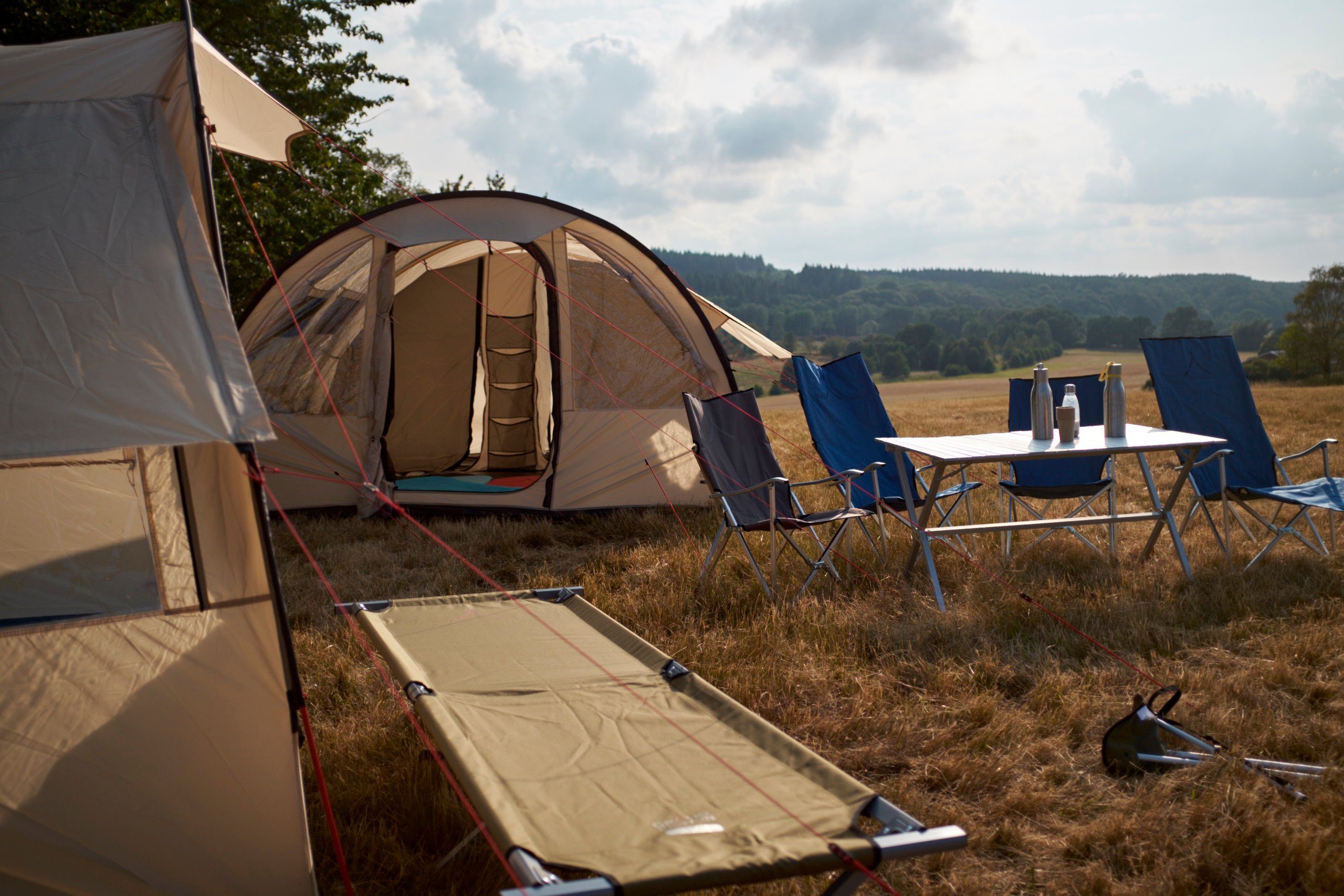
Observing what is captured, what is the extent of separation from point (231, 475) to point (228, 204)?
7638 millimetres

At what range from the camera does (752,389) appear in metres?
4.64

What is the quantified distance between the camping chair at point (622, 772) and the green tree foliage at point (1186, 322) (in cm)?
4932

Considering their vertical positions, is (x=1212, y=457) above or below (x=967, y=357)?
below

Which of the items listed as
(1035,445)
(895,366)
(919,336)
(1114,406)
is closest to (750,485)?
(1035,445)

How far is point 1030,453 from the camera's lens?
10.9 ft

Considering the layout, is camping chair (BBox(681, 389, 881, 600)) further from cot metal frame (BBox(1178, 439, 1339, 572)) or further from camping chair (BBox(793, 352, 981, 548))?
cot metal frame (BBox(1178, 439, 1339, 572))

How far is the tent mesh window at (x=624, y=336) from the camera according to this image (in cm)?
543

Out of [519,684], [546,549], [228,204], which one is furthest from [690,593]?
[228,204]

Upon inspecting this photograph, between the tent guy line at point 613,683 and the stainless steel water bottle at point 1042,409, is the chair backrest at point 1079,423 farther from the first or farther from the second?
the tent guy line at point 613,683

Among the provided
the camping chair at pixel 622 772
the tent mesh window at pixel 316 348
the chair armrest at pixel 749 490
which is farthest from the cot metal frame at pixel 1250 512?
the tent mesh window at pixel 316 348

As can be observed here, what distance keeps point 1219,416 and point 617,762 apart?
3.84 metres

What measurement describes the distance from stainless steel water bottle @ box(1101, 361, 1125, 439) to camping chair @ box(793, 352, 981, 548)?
29.8 inches

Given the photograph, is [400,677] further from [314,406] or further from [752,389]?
[314,406]

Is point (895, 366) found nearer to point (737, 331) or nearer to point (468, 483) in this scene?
point (737, 331)
